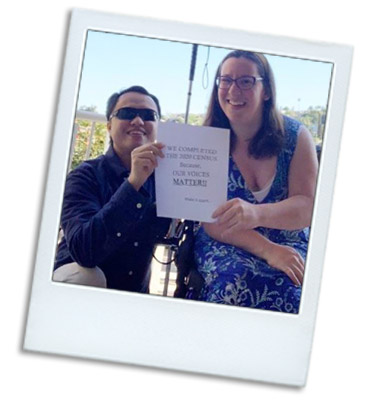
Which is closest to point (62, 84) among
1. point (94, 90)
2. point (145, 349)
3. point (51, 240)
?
point (94, 90)

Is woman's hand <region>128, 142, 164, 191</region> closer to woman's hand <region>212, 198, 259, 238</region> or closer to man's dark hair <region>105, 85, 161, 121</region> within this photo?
man's dark hair <region>105, 85, 161, 121</region>

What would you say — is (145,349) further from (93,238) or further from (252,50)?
(252,50)

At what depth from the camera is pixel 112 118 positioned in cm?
726

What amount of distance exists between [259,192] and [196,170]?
257 millimetres

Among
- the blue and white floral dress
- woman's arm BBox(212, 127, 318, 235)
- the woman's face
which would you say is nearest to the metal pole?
the woman's face

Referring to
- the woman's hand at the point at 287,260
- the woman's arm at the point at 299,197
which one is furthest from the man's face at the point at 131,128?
the woman's hand at the point at 287,260

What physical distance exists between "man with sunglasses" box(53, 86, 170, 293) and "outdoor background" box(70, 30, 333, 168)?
0.07 meters

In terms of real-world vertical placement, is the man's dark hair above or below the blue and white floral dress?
above

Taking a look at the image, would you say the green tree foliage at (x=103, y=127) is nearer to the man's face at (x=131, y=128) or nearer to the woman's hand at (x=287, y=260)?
the man's face at (x=131, y=128)

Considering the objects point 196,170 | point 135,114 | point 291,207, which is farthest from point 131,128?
point 291,207

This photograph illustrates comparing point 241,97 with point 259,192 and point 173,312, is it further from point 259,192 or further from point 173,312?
point 173,312

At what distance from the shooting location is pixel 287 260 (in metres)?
7.28

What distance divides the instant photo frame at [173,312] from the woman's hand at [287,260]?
3 cm

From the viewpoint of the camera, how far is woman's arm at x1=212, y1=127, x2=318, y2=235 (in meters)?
7.27
